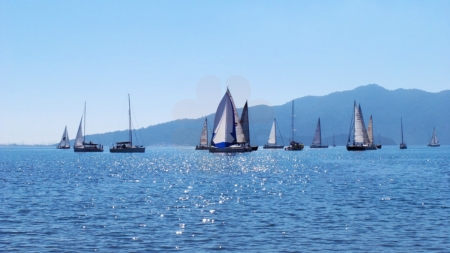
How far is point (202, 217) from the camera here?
32406mm

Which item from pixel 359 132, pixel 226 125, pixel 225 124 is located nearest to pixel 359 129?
pixel 359 132

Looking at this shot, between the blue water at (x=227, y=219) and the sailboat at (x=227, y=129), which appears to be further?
the sailboat at (x=227, y=129)

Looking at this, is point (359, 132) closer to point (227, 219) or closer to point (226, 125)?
point (226, 125)

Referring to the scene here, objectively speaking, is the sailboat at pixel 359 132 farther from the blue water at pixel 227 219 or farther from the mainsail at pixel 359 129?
the blue water at pixel 227 219

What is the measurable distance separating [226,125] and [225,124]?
46cm

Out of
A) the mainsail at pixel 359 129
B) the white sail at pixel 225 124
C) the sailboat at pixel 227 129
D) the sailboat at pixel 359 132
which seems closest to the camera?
the white sail at pixel 225 124

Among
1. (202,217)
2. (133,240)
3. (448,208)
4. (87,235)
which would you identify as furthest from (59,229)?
(448,208)

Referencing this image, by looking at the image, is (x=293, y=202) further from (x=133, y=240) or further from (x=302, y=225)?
(x=133, y=240)

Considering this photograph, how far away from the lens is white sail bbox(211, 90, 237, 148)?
124 metres

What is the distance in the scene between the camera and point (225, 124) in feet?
419

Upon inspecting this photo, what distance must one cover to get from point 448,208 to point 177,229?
1927cm

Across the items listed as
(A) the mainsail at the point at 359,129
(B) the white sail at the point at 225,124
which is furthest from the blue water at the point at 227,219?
(A) the mainsail at the point at 359,129

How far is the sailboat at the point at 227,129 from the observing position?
124562 mm

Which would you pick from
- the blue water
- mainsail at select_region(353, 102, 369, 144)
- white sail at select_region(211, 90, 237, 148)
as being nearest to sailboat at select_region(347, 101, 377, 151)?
mainsail at select_region(353, 102, 369, 144)
